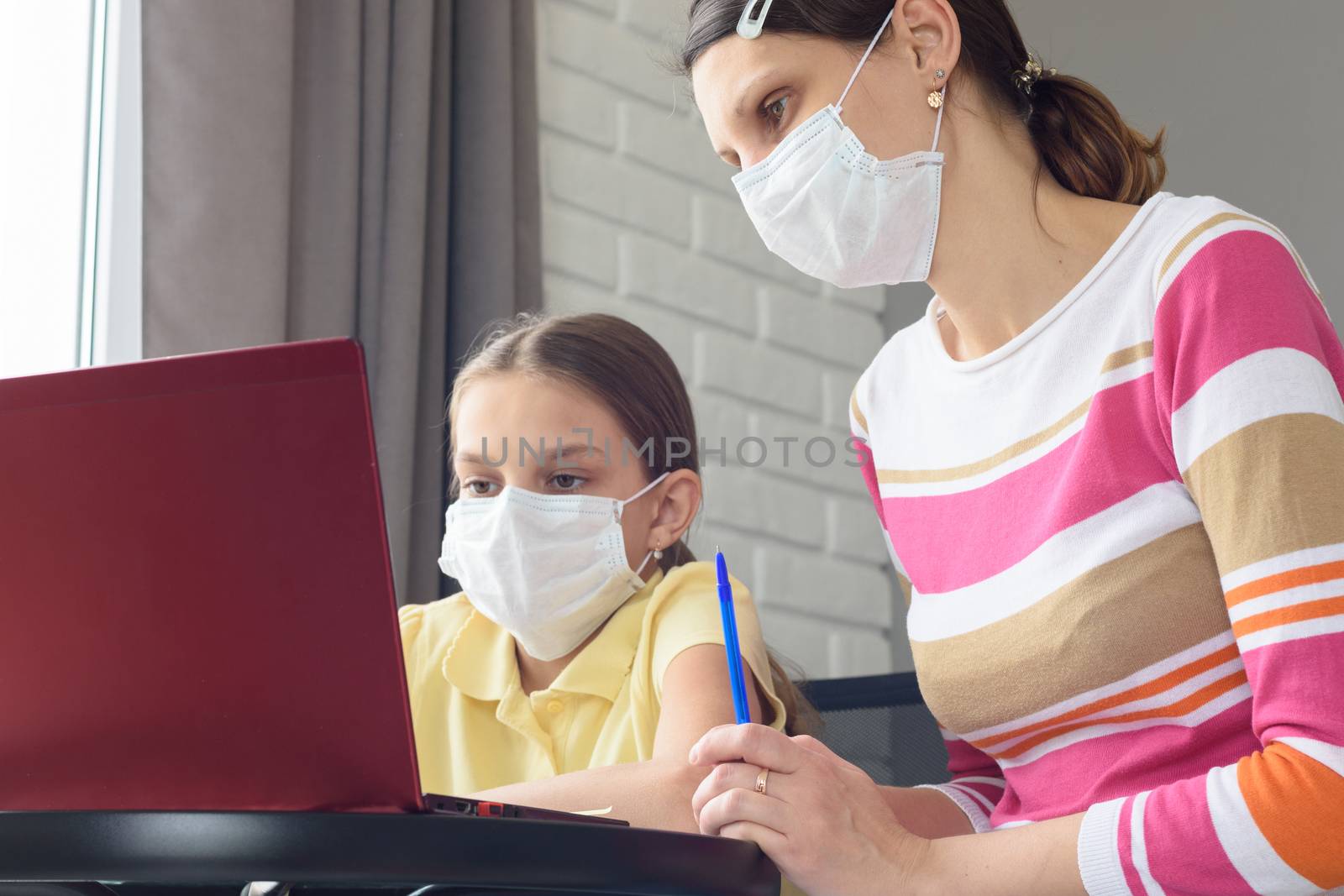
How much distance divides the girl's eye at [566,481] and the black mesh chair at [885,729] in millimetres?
310

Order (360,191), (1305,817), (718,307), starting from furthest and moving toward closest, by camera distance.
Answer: (718,307), (360,191), (1305,817)

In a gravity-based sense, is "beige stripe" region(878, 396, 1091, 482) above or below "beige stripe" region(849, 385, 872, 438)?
below

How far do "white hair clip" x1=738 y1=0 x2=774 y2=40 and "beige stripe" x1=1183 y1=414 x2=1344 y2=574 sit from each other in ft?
1.45

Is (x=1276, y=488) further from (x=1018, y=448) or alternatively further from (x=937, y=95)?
Result: (x=937, y=95)

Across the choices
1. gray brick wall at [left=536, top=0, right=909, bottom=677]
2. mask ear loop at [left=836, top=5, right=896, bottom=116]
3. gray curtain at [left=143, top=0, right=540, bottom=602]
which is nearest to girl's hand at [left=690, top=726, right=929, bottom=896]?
mask ear loop at [left=836, top=5, right=896, bottom=116]

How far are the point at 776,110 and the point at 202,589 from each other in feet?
2.07

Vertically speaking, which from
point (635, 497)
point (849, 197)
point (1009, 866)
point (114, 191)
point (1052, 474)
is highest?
point (114, 191)

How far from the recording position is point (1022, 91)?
3.52 feet

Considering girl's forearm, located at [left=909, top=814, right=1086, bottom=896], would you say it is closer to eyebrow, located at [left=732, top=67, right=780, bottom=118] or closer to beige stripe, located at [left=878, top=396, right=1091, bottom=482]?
beige stripe, located at [left=878, top=396, right=1091, bottom=482]

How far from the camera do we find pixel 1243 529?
0.77 m

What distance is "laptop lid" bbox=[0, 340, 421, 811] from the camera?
551mm

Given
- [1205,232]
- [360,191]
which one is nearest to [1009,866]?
[1205,232]

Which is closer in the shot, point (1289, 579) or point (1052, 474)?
point (1289, 579)

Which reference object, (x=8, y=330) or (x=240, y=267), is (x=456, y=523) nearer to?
(x=240, y=267)
